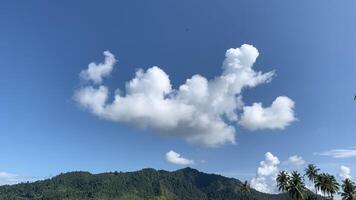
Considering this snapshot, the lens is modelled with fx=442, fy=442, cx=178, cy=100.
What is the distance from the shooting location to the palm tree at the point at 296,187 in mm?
160000

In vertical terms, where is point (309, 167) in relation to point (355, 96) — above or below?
above

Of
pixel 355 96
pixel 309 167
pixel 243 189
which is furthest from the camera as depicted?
pixel 243 189

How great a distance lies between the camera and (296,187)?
525ft

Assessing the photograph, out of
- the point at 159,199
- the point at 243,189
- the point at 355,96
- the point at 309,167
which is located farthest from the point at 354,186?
the point at 355,96

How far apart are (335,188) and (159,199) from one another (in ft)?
212

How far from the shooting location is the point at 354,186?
522 ft

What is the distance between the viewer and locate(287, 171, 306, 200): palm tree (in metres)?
160

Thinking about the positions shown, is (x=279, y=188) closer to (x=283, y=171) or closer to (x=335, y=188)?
(x=283, y=171)

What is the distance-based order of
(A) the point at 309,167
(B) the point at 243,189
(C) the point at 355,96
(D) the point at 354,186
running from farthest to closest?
(B) the point at 243,189 < (A) the point at 309,167 < (D) the point at 354,186 < (C) the point at 355,96

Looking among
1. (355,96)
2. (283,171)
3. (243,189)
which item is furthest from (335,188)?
(355,96)

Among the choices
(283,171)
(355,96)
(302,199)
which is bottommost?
(355,96)

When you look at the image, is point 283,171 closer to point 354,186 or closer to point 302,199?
point 302,199

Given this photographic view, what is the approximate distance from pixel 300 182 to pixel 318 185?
30.2ft

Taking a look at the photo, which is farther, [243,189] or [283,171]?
[243,189]
